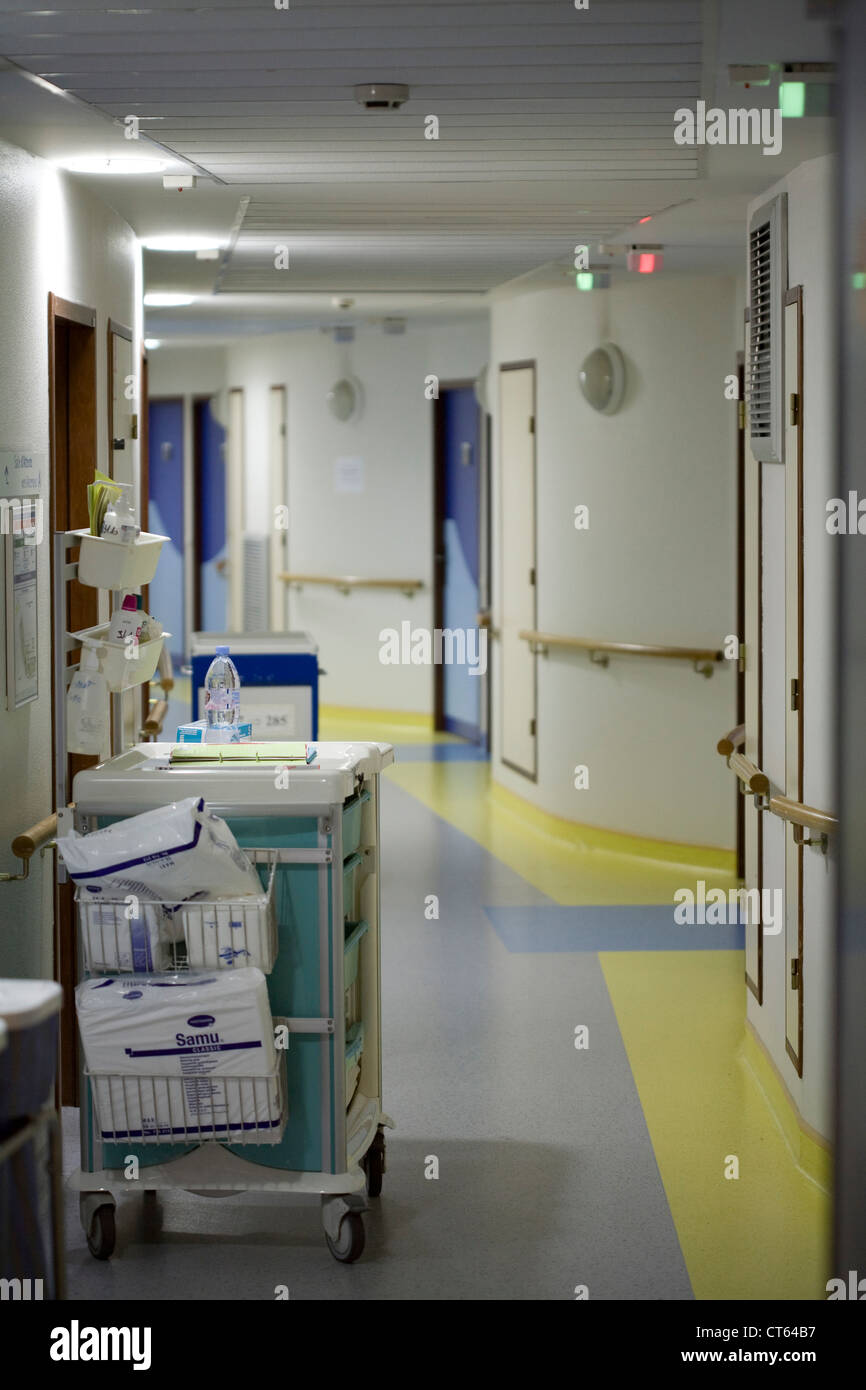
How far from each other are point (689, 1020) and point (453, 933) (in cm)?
138

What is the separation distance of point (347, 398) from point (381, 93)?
8.60m

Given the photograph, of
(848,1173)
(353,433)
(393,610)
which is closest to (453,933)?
(848,1173)

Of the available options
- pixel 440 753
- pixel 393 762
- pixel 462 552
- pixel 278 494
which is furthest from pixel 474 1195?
pixel 278 494

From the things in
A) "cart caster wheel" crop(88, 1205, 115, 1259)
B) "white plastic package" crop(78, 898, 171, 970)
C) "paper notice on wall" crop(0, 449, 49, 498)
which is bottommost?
"cart caster wheel" crop(88, 1205, 115, 1259)

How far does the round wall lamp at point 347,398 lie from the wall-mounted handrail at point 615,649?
4.08 meters

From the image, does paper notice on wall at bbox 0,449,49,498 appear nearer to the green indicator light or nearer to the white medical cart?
the white medical cart

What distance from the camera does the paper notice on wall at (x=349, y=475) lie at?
12406mm

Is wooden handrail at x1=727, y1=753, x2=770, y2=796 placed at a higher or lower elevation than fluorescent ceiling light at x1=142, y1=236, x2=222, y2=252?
lower

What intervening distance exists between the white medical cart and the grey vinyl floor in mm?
145

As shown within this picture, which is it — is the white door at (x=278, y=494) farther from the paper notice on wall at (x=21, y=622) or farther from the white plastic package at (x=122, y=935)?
the white plastic package at (x=122, y=935)

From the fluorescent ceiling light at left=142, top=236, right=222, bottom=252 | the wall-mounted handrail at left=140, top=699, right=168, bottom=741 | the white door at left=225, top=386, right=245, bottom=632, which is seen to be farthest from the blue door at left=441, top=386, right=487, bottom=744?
the wall-mounted handrail at left=140, top=699, right=168, bottom=741

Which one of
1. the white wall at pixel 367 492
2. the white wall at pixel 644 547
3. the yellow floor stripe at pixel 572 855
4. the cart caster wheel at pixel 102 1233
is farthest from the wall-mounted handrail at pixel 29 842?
the white wall at pixel 367 492

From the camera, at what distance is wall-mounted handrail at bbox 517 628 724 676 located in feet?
24.8

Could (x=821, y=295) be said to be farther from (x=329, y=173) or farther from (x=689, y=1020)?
(x=689, y=1020)
